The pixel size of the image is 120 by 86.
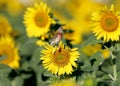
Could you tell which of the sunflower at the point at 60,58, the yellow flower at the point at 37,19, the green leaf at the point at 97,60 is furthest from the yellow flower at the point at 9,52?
the sunflower at the point at 60,58

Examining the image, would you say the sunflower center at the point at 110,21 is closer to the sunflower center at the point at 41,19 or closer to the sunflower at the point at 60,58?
the sunflower at the point at 60,58

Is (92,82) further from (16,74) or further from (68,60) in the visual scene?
(16,74)

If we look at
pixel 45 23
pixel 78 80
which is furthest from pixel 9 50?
pixel 78 80

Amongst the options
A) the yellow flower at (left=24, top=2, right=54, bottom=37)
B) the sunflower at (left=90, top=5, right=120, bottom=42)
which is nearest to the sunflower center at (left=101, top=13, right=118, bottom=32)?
the sunflower at (left=90, top=5, right=120, bottom=42)

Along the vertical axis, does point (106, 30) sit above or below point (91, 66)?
above

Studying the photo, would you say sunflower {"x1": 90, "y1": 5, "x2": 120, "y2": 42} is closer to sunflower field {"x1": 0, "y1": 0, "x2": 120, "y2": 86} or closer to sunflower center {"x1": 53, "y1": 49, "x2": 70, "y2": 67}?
sunflower field {"x1": 0, "y1": 0, "x2": 120, "y2": 86}

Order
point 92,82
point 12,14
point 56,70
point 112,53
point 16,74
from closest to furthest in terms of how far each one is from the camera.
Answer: point 92,82, point 56,70, point 112,53, point 16,74, point 12,14

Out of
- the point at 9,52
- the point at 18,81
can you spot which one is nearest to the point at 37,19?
the point at 18,81
